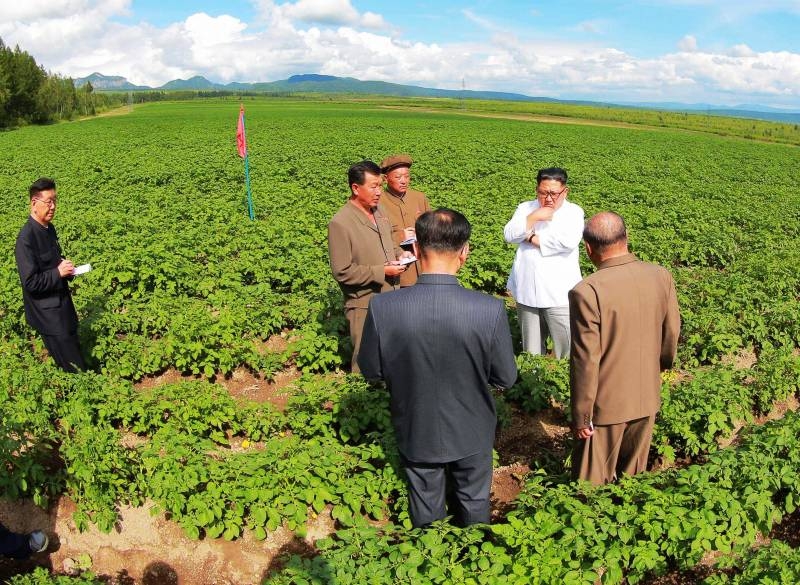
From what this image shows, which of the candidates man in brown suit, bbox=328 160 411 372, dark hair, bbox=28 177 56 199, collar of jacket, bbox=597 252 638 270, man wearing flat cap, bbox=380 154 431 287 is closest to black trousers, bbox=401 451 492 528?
collar of jacket, bbox=597 252 638 270

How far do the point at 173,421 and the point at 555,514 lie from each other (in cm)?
325

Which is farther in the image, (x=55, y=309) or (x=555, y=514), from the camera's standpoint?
(x=55, y=309)

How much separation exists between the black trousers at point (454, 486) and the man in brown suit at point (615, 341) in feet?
2.46

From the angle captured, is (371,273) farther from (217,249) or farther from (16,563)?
(217,249)

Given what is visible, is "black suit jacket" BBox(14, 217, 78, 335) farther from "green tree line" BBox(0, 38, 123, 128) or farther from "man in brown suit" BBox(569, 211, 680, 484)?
"green tree line" BBox(0, 38, 123, 128)

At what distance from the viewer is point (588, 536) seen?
9.54 feet

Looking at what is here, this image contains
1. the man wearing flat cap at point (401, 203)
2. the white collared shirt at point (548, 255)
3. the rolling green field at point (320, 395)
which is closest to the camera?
the rolling green field at point (320, 395)

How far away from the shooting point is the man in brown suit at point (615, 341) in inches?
126

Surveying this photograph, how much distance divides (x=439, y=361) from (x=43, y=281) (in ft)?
12.8

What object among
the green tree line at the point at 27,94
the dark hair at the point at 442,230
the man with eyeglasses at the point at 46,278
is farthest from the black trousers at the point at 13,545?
the green tree line at the point at 27,94

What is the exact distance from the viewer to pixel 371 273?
4.67m

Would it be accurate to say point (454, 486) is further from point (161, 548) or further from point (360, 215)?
point (360, 215)

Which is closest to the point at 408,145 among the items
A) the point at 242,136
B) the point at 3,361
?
the point at 242,136

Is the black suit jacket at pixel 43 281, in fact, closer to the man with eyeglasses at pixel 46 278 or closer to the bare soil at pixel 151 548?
the man with eyeglasses at pixel 46 278
